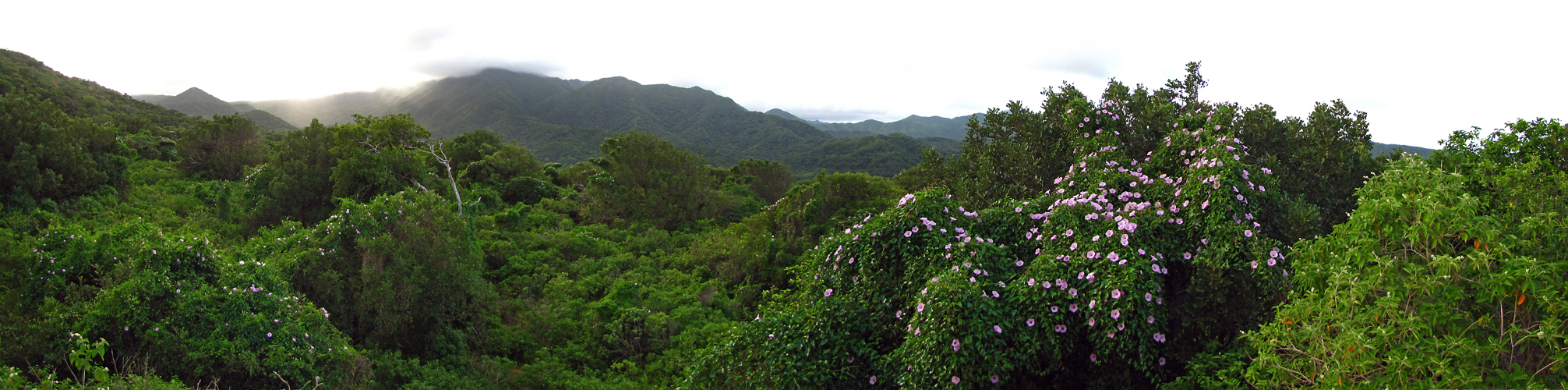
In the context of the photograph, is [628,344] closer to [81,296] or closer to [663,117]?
[81,296]

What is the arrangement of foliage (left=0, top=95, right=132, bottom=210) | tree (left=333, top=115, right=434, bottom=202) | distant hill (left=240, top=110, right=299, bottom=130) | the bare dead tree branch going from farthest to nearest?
distant hill (left=240, top=110, right=299, bottom=130)
the bare dead tree branch
tree (left=333, top=115, right=434, bottom=202)
foliage (left=0, top=95, right=132, bottom=210)

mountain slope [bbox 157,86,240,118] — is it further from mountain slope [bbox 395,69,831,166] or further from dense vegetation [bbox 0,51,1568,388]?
dense vegetation [bbox 0,51,1568,388]

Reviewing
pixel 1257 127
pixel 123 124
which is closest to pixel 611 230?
pixel 1257 127

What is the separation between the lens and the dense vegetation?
128 inches

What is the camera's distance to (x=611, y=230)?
20797 millimetres

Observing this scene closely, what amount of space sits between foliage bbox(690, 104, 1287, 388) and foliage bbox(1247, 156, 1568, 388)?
0.94 metres

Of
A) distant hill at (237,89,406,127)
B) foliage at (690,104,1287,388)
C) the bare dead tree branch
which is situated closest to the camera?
foliage at (690,104,1287,388)

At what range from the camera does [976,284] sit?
4.60 metres

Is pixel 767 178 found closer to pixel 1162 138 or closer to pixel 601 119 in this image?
pixel 1162 138

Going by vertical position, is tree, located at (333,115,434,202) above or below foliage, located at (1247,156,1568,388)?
below

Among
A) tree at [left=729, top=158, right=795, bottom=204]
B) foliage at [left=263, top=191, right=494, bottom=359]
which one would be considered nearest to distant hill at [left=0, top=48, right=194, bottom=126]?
tree at [left=729, top=158, right=795, bottom=204]

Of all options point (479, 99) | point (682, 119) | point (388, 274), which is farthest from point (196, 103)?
A: point (388, 274)

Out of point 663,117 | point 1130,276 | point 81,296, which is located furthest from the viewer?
point 663,117

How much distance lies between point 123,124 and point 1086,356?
4374cm
